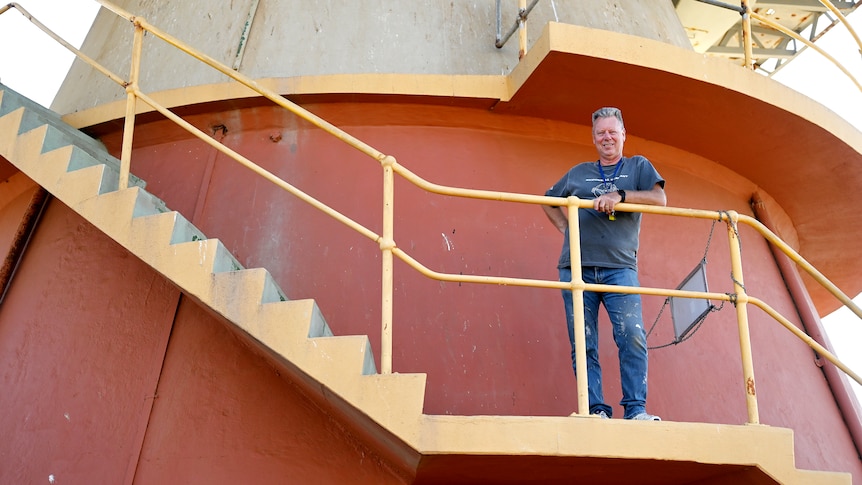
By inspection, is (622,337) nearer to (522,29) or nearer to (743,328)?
(743,328)

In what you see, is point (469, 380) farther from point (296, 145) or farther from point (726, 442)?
point (296, 145)

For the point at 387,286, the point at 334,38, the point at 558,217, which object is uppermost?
the point at 334,38

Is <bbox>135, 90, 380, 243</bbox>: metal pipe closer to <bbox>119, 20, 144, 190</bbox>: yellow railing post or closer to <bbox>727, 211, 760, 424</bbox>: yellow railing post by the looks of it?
<bbox>119, 20, 144, 190</bbox>: yellow railing post

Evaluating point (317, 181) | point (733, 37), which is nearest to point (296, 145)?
point (317, 181)

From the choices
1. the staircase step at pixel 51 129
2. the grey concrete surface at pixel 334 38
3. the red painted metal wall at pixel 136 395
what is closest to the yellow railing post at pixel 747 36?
the grey concrete surface at pixel 334 38

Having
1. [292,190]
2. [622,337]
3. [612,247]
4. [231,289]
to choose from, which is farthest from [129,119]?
[622,337]

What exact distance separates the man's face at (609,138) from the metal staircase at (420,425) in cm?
151

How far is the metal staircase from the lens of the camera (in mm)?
4070

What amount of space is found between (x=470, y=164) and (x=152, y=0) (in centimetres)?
327

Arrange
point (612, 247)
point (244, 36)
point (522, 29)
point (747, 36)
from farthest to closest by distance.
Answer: point (244, 36) < point (747, 36) < point (522, 29) < point (612, 247)

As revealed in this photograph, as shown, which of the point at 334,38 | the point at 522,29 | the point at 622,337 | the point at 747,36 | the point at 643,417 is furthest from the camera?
the point at 334,38

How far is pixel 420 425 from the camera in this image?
4059 millimetres

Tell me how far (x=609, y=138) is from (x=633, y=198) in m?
0.46

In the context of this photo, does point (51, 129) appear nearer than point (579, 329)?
No
